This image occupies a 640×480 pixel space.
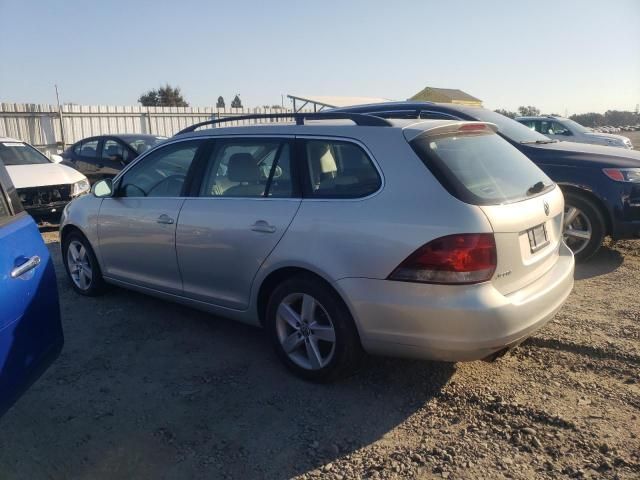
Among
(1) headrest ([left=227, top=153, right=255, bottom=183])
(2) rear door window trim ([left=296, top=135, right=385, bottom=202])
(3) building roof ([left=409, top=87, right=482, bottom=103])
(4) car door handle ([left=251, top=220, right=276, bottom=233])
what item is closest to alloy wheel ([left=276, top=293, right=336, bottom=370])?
(4) car door handle ([left=251, top=220, right=276, bottom=233])

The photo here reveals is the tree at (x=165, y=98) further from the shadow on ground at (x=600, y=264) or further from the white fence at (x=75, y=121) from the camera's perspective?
the shadow on ground at (x=600, y=264)

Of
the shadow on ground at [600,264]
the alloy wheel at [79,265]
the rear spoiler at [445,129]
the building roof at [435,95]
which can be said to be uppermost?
the building roof at [435,95]

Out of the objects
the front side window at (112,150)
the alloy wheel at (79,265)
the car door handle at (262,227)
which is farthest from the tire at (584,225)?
the front side window at (112,150)

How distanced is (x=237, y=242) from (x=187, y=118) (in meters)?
21.0

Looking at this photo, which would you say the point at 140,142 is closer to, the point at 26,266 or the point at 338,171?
the point at 338,171

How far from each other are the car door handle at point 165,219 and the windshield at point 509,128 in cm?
383

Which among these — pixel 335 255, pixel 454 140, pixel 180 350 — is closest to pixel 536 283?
pixel 454 140

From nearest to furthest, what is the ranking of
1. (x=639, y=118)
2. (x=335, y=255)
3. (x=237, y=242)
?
(x=335, y=255), (x=237, y=242), (x=639, y=118)

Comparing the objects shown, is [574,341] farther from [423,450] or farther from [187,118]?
[187,118]

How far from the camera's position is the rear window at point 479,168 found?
304 cm

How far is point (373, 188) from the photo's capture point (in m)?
3.18

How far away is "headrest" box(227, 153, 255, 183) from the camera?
3.83 metres

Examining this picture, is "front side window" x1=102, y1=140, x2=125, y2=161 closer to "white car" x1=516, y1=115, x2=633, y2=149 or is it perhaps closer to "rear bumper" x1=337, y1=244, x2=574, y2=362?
"rear bumper" x1=337, y1=244, x2=574, y2=362

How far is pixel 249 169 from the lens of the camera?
3.87m
